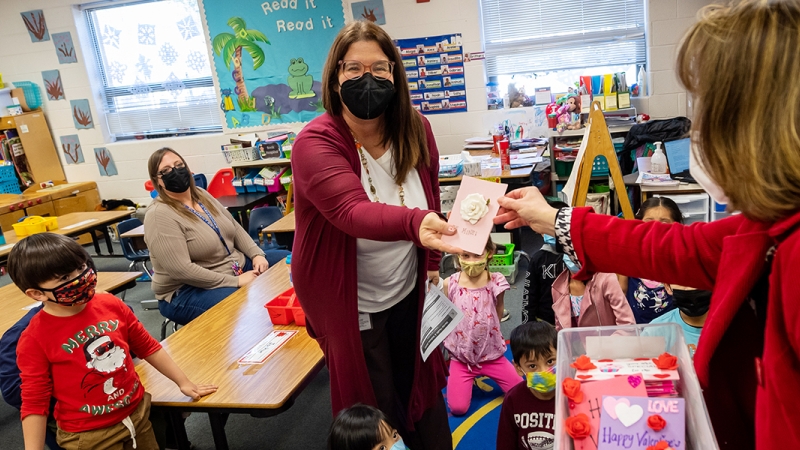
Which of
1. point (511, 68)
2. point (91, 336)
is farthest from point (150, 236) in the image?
point (511, 68)

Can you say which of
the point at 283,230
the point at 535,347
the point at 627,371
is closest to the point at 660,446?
the point at 627,371

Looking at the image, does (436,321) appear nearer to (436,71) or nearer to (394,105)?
(394,105)

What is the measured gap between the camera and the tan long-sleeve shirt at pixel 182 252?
10.5ft

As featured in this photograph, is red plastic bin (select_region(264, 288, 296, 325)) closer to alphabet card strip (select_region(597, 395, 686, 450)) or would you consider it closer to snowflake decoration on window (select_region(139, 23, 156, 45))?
alphabet card strip (select_region(597, 395, 686, 450))

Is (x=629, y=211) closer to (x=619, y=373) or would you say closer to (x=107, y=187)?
(x=619, y=373)

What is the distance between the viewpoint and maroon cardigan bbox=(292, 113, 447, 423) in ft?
4.66

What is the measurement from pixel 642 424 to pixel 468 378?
2.05 m

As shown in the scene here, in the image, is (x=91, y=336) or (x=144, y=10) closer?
(x=91, y=336)

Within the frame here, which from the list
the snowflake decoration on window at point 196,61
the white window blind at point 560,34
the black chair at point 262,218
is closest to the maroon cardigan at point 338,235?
the black chair at point 262,218

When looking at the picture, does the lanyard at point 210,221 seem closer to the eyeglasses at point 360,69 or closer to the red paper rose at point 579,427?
the eyeglasses at point 360,69

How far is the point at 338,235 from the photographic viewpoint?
5.39 ft

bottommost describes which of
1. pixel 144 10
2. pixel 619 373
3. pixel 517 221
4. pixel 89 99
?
pixel 619 373

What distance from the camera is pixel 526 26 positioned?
5895 millimetres

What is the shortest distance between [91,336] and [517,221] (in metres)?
1.45
